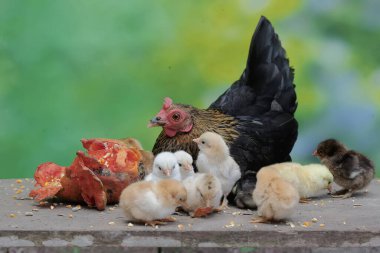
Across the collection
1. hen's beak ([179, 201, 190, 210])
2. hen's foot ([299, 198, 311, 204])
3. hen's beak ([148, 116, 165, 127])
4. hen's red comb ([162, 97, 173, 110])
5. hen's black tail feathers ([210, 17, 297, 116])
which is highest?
hen's black tail feathers ([210, 17, 297, 116])

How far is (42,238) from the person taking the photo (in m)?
3.18

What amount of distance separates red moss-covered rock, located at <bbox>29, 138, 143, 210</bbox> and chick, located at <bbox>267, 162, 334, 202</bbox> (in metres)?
0.74

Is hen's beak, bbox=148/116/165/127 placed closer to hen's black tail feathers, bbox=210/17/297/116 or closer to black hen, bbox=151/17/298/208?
black hen, bbox=151/17/298/208

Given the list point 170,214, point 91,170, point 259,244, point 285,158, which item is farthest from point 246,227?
point 285,158

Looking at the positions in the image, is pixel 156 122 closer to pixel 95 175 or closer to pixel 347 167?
pixel 95 175

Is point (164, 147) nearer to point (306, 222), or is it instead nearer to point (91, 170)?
point (91, 170)

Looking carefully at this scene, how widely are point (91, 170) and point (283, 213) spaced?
3.21 ft

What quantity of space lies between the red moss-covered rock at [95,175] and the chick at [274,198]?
0.74 metres

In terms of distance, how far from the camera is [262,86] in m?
4.37

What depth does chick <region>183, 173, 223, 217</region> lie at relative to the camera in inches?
137

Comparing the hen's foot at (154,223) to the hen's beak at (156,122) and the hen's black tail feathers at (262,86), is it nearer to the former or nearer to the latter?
the hen's beak at (156,122)

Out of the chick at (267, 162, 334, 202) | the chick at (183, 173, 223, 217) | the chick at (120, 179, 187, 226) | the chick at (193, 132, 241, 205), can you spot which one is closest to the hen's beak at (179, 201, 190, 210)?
the chick at (183, 173, 223, 217)

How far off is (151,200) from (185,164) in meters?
0.48

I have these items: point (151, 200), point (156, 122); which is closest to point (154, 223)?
point (151, 200)
